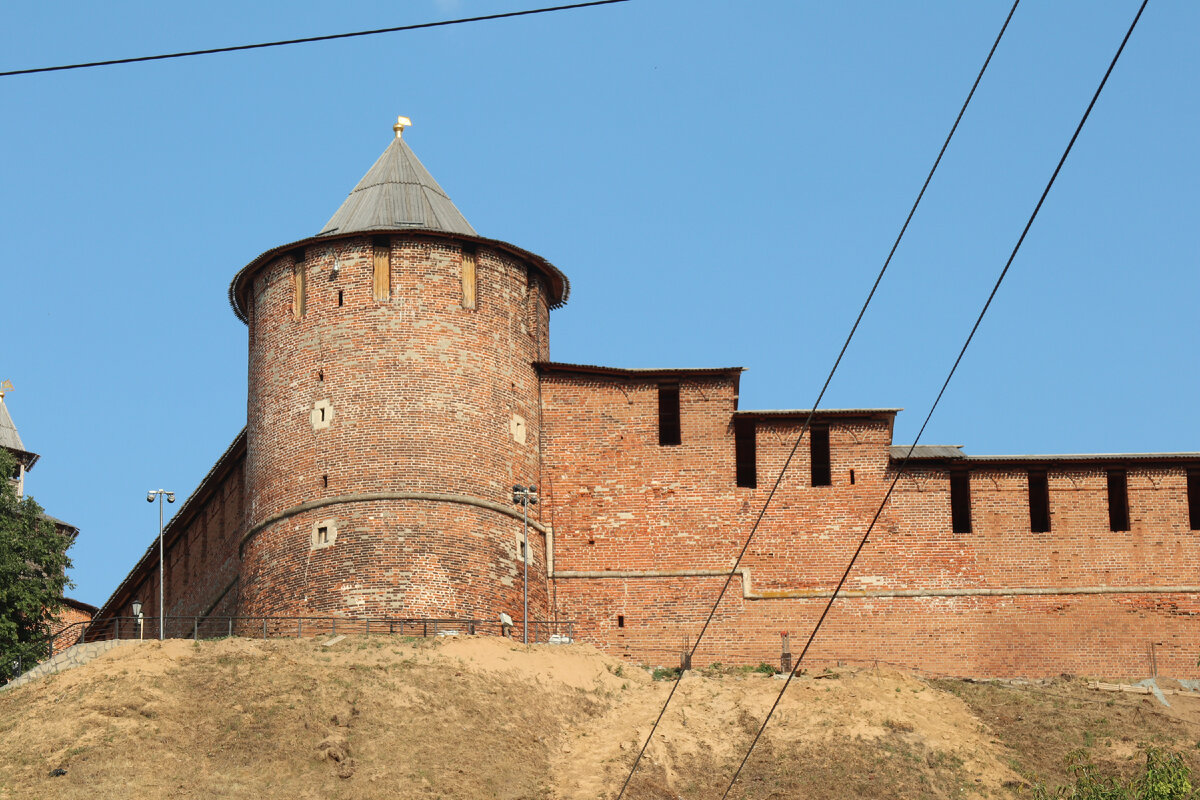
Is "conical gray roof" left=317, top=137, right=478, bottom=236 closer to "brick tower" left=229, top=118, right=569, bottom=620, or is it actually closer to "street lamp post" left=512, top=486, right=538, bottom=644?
"brick tower" left=229, top=118, right=569, bottom=620

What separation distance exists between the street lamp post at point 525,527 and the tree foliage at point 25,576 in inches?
457

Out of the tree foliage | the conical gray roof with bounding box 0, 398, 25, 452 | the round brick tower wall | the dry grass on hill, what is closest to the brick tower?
the round brick tower wall

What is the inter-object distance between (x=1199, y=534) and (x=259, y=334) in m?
23.3

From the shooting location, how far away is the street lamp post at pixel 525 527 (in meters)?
47.9

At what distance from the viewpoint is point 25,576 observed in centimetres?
5266

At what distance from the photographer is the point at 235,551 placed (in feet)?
175

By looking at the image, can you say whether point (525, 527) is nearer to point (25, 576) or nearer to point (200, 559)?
point (25, 576)

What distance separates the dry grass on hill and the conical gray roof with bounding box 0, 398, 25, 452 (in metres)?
32.2

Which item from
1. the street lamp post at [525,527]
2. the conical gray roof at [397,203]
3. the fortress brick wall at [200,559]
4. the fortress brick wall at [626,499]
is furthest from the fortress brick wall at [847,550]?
the fortress brick wall at [200,559]

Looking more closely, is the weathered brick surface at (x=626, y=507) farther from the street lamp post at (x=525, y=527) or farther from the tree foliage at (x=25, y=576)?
Result: the tree foliage at (x=25, y=576)

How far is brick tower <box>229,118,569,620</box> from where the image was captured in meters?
48.1

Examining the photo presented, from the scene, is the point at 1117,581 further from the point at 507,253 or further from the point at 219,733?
the point at 219,733

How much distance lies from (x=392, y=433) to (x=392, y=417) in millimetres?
399

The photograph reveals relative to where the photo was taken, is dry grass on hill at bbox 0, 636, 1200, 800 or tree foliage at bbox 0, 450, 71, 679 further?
tree foliage at bbox 0, 450, 71, 679
